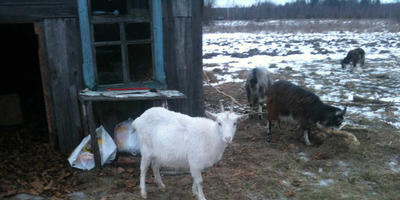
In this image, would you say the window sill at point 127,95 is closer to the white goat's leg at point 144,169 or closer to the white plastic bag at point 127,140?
the white plastic bag at point 127,140

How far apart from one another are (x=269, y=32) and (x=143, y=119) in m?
36.5

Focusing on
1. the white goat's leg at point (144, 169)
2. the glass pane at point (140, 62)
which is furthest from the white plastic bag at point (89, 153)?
the glass pane at point (140, 62)

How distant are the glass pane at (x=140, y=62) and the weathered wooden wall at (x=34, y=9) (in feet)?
4.16

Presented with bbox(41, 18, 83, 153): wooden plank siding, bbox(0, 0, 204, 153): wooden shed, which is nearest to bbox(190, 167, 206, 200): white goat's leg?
bbox(0, 0, 204, 153): wooden shed

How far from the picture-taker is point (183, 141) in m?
4.35

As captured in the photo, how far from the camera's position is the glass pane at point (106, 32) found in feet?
18.4

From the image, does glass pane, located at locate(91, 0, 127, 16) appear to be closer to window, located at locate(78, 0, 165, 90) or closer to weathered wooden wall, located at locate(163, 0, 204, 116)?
window, located at locate(78, 0, 165, 90)

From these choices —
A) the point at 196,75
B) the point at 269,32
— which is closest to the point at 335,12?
the point at 269,32

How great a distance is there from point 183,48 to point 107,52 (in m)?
1.55

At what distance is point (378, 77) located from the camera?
1379cm

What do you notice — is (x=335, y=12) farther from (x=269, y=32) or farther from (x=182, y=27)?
(x=182, y=27)

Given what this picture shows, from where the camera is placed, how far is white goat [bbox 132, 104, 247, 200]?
14.1 ft

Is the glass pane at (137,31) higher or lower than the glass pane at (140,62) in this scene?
higher

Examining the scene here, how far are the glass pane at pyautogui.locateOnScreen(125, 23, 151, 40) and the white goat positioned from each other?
198 centimetres
